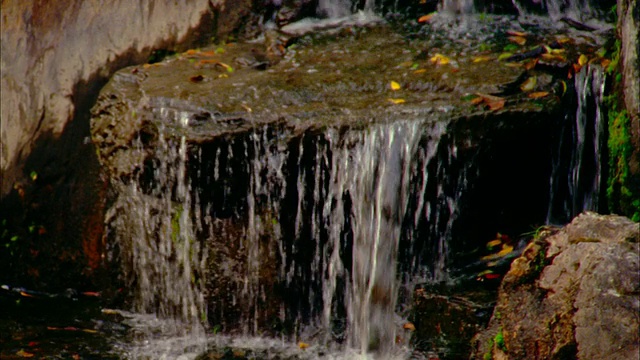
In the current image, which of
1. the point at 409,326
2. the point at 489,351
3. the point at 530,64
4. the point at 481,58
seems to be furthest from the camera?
the point at 481,58

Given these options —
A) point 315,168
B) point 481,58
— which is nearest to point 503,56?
point 481,58

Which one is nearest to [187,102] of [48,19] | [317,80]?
[317,80]

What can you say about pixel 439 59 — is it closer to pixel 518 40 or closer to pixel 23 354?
pixel 518 40

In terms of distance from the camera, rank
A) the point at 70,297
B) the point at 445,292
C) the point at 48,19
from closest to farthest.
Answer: the point at 445,292
the point at 70,297
the point at 48,19

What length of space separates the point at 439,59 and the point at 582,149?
1319 millimetres

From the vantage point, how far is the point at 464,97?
5.09 meters

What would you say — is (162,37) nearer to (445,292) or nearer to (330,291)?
(330,291)

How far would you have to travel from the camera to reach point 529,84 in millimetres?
5156

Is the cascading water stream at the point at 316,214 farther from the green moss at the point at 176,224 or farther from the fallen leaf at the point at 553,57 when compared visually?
the fallen leaf at the point at 553,57

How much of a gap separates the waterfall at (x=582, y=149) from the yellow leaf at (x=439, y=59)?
3.31 feet

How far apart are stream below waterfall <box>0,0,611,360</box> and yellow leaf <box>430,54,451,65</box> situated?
2cm

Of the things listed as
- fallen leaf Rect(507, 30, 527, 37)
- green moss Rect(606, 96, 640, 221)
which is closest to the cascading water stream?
green moss Rect(606, 96, 640, 221)

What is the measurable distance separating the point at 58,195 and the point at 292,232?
8.25ft

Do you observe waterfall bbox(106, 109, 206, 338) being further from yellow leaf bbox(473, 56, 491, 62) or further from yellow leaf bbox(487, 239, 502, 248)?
yellow leaf bbox(473, 56, 491, 62)
